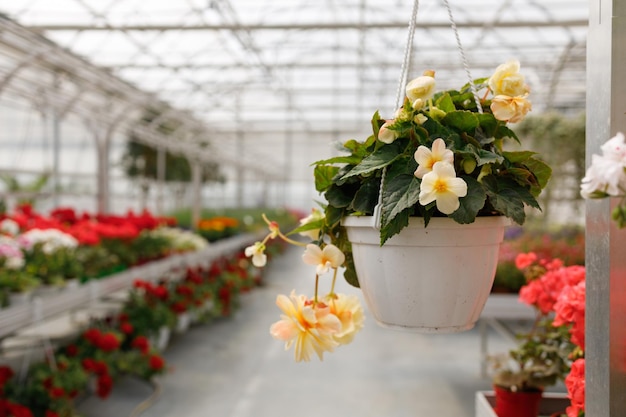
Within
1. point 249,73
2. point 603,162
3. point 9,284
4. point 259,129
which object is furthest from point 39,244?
point 259,129

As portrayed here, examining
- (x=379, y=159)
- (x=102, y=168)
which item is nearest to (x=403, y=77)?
(x=379, y=159)

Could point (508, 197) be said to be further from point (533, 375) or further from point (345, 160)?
point (533, 375)

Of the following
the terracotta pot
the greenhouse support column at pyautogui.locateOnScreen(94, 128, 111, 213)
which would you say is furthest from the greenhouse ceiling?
the terracotta pot

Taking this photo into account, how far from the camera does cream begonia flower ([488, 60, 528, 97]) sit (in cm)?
83

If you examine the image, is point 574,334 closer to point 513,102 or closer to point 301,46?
point 513,102

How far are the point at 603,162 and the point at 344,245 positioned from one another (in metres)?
0.51

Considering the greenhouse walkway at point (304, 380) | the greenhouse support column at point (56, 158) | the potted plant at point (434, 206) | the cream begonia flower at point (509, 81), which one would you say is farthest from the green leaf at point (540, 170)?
the greenhouse support column at point (56, 158)

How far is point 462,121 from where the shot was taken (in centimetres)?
83

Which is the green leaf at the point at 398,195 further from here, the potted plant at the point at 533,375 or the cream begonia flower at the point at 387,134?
the potted plant at the point at 533,375

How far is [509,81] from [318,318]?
411 mm

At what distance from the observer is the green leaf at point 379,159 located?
80 centimetres

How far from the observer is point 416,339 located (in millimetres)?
5219

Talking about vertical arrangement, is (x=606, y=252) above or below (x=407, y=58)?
below

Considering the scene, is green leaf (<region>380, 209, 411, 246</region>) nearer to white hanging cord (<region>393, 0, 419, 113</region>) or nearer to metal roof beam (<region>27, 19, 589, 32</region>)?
white hanging cord (<region>393, 0, 419, 113</region>)
